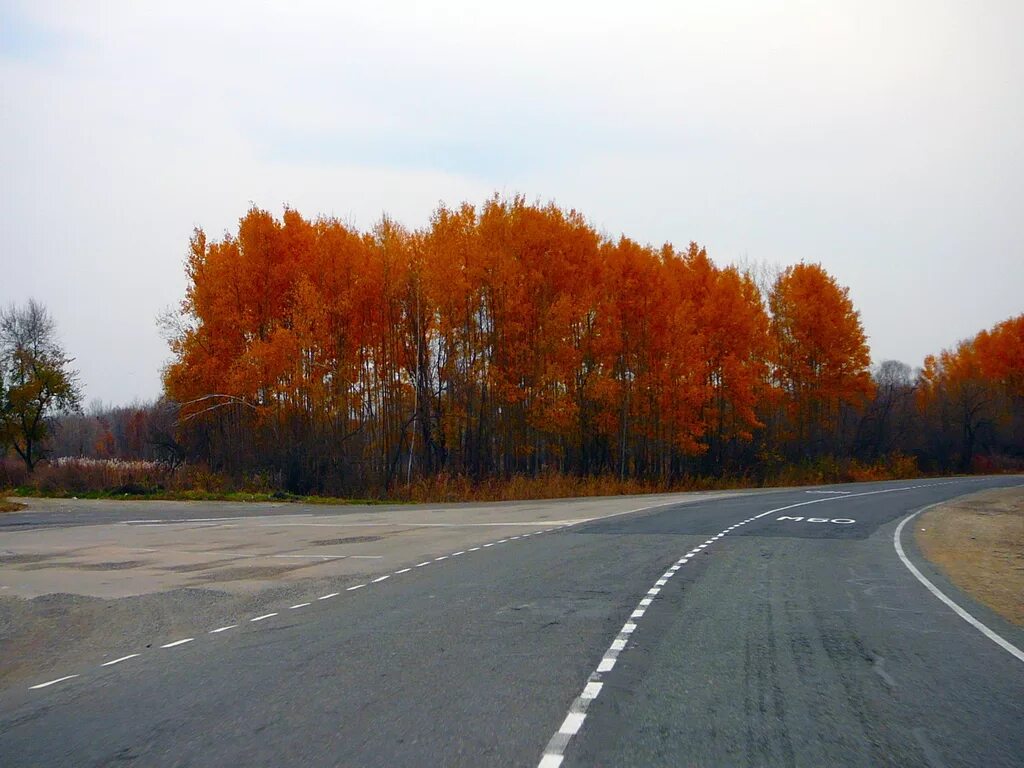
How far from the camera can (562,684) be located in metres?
7.56

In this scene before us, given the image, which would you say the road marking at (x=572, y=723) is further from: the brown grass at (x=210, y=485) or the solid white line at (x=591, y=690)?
the brown grass at (x=210, y=485)

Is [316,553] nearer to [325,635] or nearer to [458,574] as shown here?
[458,574]

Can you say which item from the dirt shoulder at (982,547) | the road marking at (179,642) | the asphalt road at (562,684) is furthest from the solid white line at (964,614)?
the road marking at (179,642)

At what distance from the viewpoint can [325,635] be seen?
394 inches

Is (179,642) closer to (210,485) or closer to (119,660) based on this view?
(119,660)

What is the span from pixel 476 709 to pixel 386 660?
6.52 ft

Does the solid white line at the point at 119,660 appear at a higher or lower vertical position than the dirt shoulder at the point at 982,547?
lower

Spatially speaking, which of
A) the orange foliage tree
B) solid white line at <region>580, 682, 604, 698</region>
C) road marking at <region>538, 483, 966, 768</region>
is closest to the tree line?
the orange foliage tree

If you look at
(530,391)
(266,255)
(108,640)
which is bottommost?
(108,640)

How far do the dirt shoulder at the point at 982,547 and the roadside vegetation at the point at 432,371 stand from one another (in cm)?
1730

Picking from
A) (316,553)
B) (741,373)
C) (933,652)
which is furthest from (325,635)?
(741,373)

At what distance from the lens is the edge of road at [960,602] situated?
9938 mm

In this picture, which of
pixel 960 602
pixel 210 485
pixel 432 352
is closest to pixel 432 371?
pixel 432 352

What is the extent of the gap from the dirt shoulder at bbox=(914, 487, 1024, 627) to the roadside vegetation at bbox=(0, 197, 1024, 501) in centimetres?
1730
